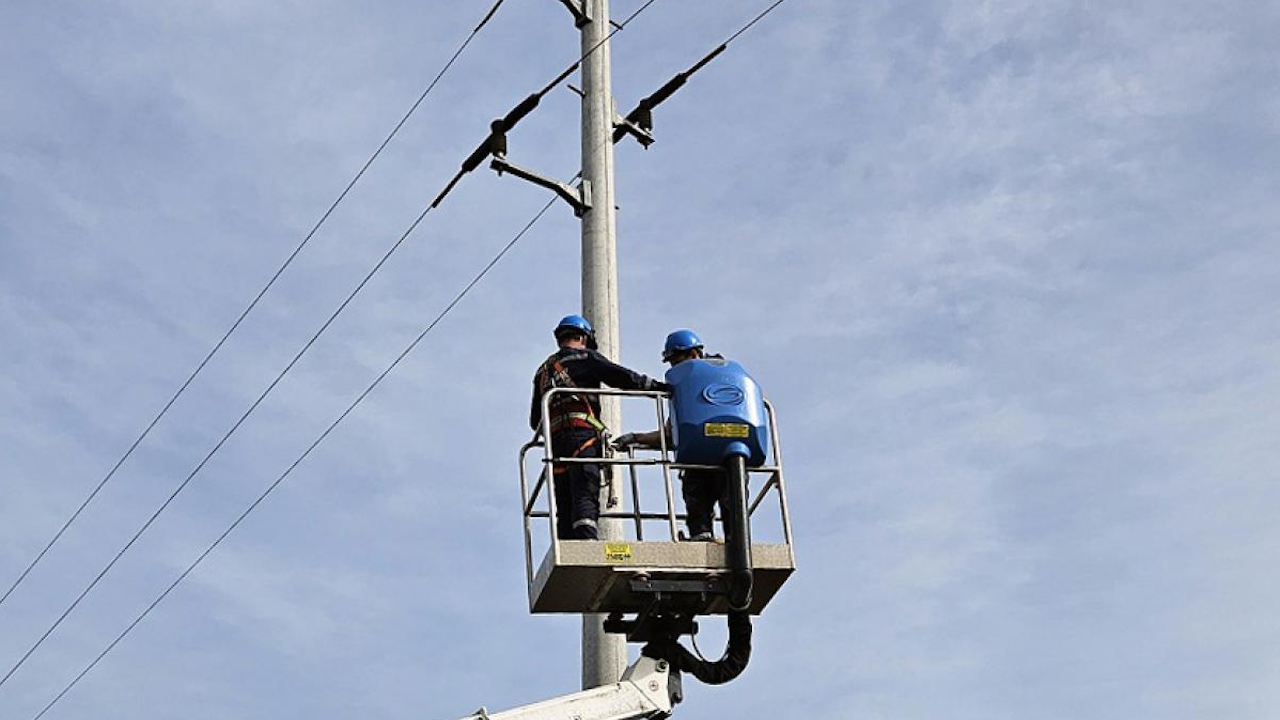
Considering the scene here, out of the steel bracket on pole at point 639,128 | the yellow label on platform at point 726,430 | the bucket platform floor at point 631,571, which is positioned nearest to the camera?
the bucket platform floor at point 631,571

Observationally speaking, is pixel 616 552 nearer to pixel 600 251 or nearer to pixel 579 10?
pixel 600 251

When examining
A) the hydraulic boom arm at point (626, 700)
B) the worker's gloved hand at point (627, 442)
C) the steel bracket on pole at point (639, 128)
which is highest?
A: the steel bracket on pole at point (639, 128)

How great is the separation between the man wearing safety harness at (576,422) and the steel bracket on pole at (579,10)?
4.17 metres

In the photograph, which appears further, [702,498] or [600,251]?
[600,251]

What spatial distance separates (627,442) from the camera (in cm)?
1163

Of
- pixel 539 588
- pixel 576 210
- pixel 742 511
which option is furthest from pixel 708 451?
pixel 576 210

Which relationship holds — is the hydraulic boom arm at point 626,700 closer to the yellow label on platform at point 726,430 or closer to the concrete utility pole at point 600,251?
the concrete utility pole at point 600,251

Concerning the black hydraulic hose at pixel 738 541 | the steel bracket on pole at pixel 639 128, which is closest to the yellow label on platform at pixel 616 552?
the black hydraulic hose at pixel 738 541

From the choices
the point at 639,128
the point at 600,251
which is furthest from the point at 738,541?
the point at 639,128

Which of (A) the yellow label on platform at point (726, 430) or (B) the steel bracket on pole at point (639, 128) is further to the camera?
(B) the steel bracket on pole at point (639, 128)

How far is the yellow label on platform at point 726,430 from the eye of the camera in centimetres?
1097

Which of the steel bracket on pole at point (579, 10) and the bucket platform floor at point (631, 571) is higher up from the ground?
the steel bracket on pole at point (579, 10)

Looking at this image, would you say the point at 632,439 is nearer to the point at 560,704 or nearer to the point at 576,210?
the point at 560,704

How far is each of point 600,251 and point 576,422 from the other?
2452 millimetres
